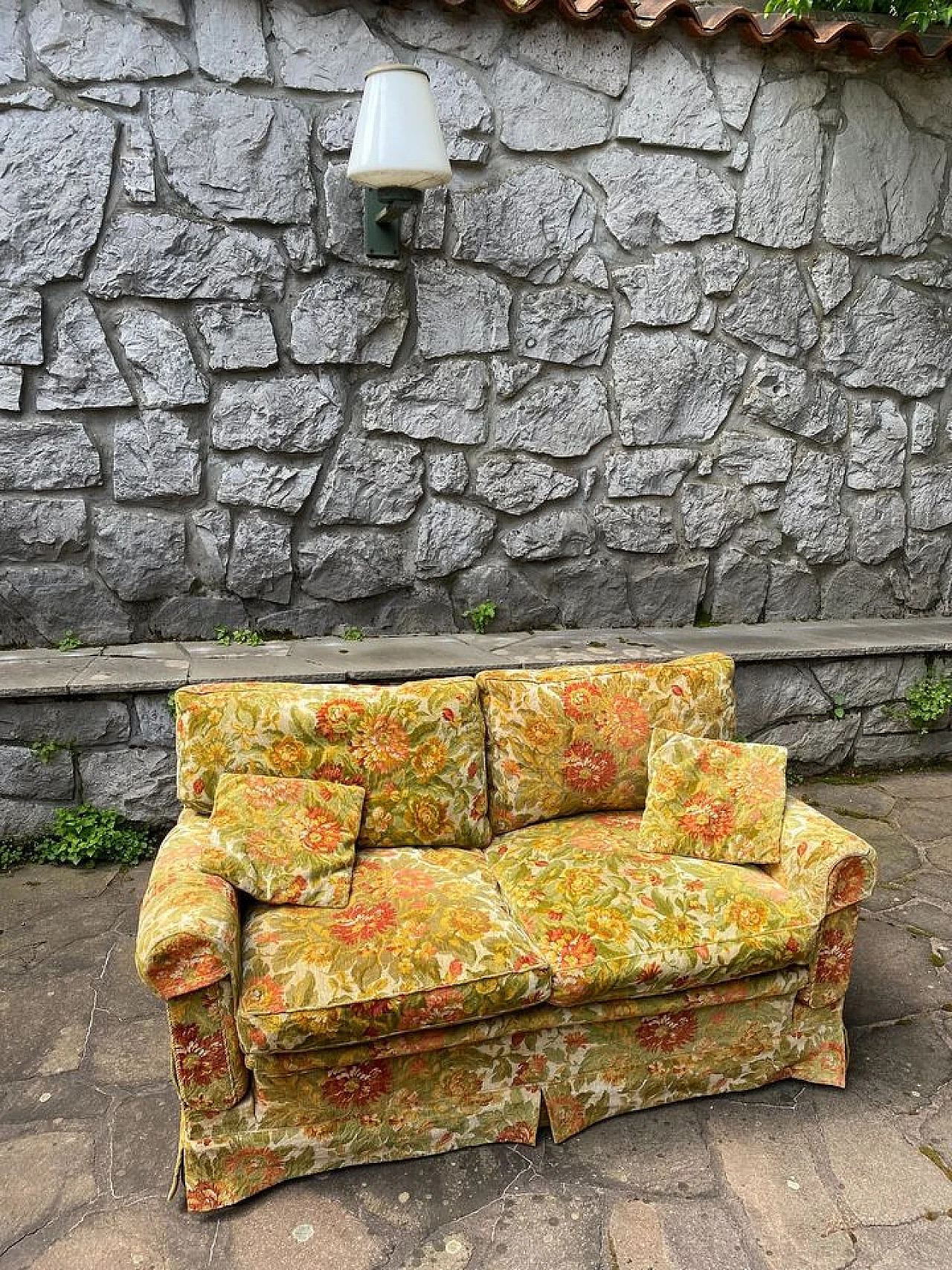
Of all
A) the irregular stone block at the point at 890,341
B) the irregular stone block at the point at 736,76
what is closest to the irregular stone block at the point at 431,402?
the irregular stone block at the point at 736,76

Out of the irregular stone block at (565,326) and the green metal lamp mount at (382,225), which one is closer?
the green metal lamp mount at (382,225)

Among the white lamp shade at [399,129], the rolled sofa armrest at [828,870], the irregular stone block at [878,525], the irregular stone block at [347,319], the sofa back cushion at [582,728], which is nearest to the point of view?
the rolled sofa armrest at [828,870]

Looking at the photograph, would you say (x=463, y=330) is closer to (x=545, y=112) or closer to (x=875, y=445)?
(x=545, y=112)

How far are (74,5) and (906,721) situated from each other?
12.8ft

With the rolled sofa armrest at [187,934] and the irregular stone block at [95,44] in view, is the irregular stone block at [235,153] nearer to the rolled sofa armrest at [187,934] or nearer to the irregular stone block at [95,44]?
the irregular stone block at [95,44]

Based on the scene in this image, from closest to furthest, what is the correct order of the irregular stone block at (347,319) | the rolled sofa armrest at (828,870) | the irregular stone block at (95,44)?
1. the rolled sofa armrest at (828,870)
2. the irregular stone block at (95,44)
3. the irregular stone block at (347,319)

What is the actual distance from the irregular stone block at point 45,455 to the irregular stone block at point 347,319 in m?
0.80

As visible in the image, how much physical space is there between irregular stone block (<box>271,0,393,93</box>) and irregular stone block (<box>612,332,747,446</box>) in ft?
4.28

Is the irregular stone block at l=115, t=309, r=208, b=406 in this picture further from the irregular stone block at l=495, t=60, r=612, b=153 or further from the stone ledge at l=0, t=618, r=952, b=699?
the irregular stone block at l=495, t=60, r=612, b=153

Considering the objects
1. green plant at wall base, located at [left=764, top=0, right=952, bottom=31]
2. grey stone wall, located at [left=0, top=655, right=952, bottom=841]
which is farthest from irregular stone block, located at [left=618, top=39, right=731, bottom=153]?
grey stone wall, located at [left=0, top=655, right=952, bottom=841]

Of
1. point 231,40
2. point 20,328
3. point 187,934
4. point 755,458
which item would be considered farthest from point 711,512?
point 187,934

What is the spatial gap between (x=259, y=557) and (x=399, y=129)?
4.88 feet

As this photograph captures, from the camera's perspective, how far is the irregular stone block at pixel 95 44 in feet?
9.71

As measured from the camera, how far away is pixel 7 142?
299cm
